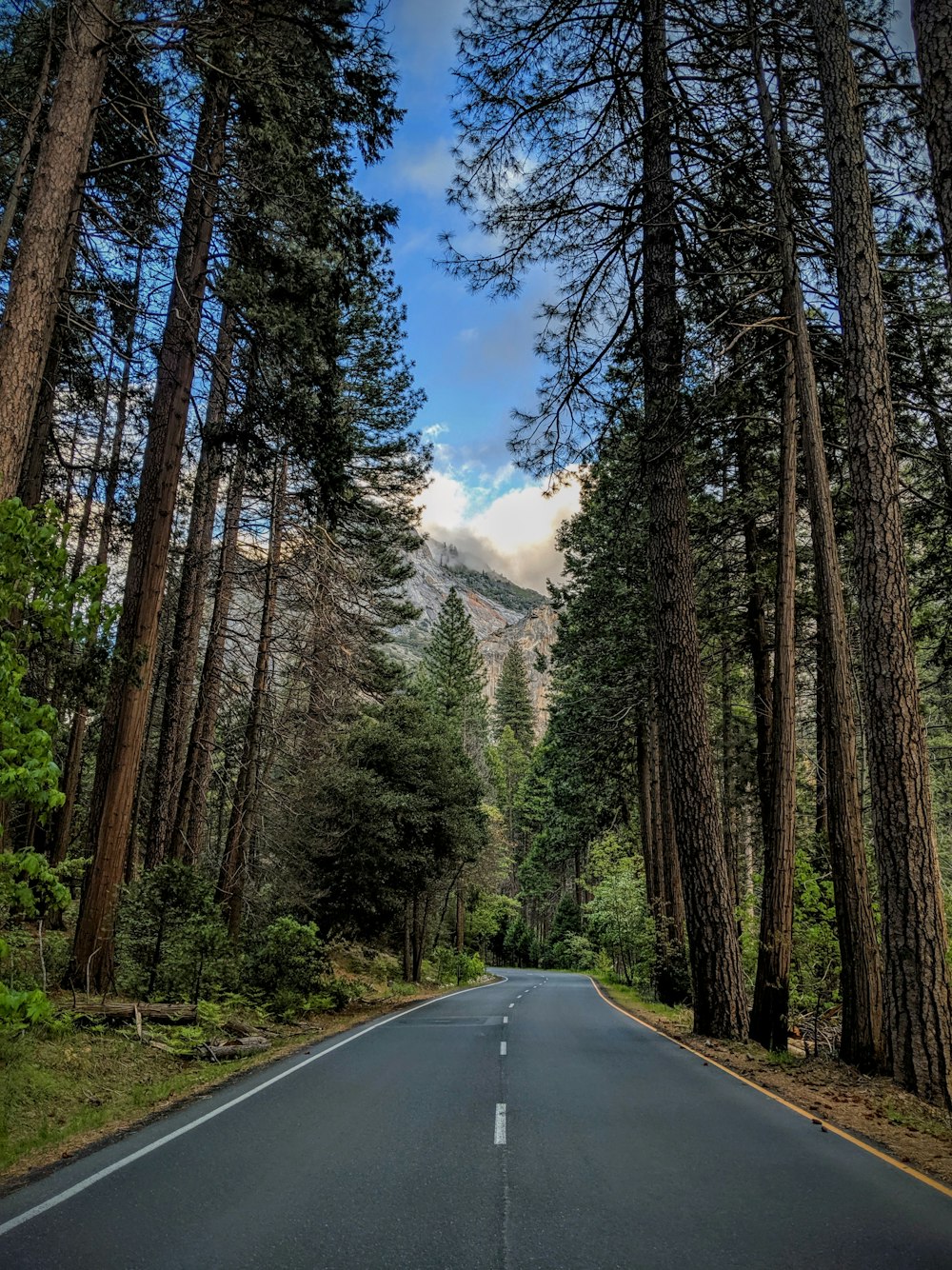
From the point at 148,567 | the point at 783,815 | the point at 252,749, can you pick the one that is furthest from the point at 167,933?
the point at 783,815

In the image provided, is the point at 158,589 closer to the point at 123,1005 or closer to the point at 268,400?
the point at 268,400

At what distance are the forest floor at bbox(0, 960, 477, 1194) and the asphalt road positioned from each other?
0.45 metres

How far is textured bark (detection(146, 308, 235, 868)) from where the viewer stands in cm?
1404

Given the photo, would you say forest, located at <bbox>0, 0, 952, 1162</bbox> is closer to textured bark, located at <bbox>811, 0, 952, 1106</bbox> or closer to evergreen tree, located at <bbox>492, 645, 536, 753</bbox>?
textured bark, located at <bbox>811, 0, 952, 1106</bbox>

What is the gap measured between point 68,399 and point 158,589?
4756 mm

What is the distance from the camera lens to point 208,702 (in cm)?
1593

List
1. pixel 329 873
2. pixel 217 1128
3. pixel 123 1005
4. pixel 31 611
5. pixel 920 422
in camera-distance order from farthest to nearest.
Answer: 1. pixel 329 873
2. pixel 920 422
3. pixel 123 1005
4. pixel 217 1128
5. pixel 31 611

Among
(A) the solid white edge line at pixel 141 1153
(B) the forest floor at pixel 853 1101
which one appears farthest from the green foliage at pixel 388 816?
(B) the forest floor at pixel 853 1101

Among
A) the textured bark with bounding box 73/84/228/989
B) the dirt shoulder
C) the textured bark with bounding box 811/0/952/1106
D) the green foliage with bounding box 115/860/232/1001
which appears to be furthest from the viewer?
the green foliage with bounding box 115/860/232/1001

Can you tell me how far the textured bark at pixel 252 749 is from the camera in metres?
16.7

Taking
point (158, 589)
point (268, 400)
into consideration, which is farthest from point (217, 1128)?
point (268, 400)

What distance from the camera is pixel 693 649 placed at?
11.0m

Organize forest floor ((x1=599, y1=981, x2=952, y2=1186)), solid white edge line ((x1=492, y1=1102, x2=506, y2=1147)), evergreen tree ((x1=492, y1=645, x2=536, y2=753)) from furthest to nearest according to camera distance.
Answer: evergreen tree ((x1=492, y1=645, x2=536, y2=753))
solid white edge line ((x1=492, y1=1102, x2=506, y2=1147))
forest floor ((x1=599, y1=981, x2=952, y2=1186))

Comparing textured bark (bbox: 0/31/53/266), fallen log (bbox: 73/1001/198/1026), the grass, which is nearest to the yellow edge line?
the grass
